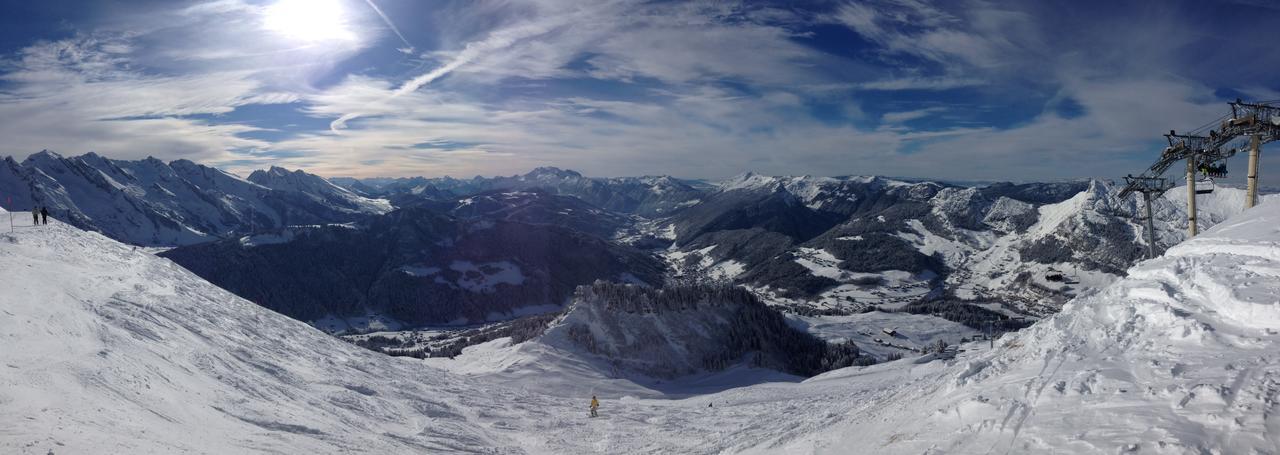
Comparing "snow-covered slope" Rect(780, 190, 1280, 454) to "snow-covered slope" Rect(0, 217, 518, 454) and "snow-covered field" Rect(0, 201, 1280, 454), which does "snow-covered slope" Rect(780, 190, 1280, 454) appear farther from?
"snow-covered slope" Rect(0, 217, 518, 454)

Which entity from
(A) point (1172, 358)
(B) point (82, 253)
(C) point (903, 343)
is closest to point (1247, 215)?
(A) point (1172, 358)

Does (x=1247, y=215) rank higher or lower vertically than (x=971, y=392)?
higher

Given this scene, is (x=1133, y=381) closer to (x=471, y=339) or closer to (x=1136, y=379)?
(x=1136, y=379)

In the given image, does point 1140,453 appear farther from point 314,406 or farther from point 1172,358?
point 314,406

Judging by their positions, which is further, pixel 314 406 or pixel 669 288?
pixel 669 288

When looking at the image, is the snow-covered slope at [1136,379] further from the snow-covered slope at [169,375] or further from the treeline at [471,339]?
the treeline at [471,339]

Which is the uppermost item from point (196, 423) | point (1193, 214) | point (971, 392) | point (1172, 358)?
point (1193, 214)

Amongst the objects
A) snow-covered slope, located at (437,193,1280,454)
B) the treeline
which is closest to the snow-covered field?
snow-covered slope, located at (437,193,1280,454)
